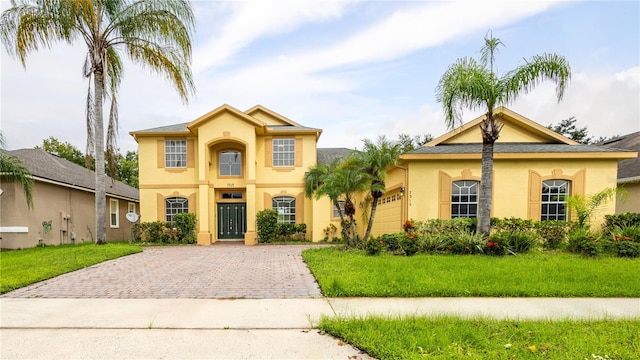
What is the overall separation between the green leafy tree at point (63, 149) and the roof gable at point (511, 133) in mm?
33744

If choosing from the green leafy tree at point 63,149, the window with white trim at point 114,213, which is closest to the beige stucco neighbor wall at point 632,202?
the window with white trim at point 114,213

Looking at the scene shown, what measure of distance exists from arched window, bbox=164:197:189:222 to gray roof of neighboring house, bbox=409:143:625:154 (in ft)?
40.2

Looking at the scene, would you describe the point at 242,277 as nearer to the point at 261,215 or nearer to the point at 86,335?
the point at 86,335

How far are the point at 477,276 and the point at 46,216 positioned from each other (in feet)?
Answer: 56.9

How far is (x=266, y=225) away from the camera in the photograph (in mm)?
15445

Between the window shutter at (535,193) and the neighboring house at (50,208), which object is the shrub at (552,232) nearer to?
the window shutter at (535,193)

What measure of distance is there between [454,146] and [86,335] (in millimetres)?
13623

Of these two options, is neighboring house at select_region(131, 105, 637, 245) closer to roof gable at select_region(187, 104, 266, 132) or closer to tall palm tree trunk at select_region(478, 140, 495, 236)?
roof gable at select_region(187, 104, 266, 132)

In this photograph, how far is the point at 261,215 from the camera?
15.5 m

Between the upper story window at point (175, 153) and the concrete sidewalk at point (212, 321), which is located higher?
the upper story window at point (175, 153)

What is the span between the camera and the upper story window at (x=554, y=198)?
12.3m

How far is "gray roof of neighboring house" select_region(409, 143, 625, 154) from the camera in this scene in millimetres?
12109

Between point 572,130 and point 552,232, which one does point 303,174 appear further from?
point 572,130

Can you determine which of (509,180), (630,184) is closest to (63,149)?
(509,180)
